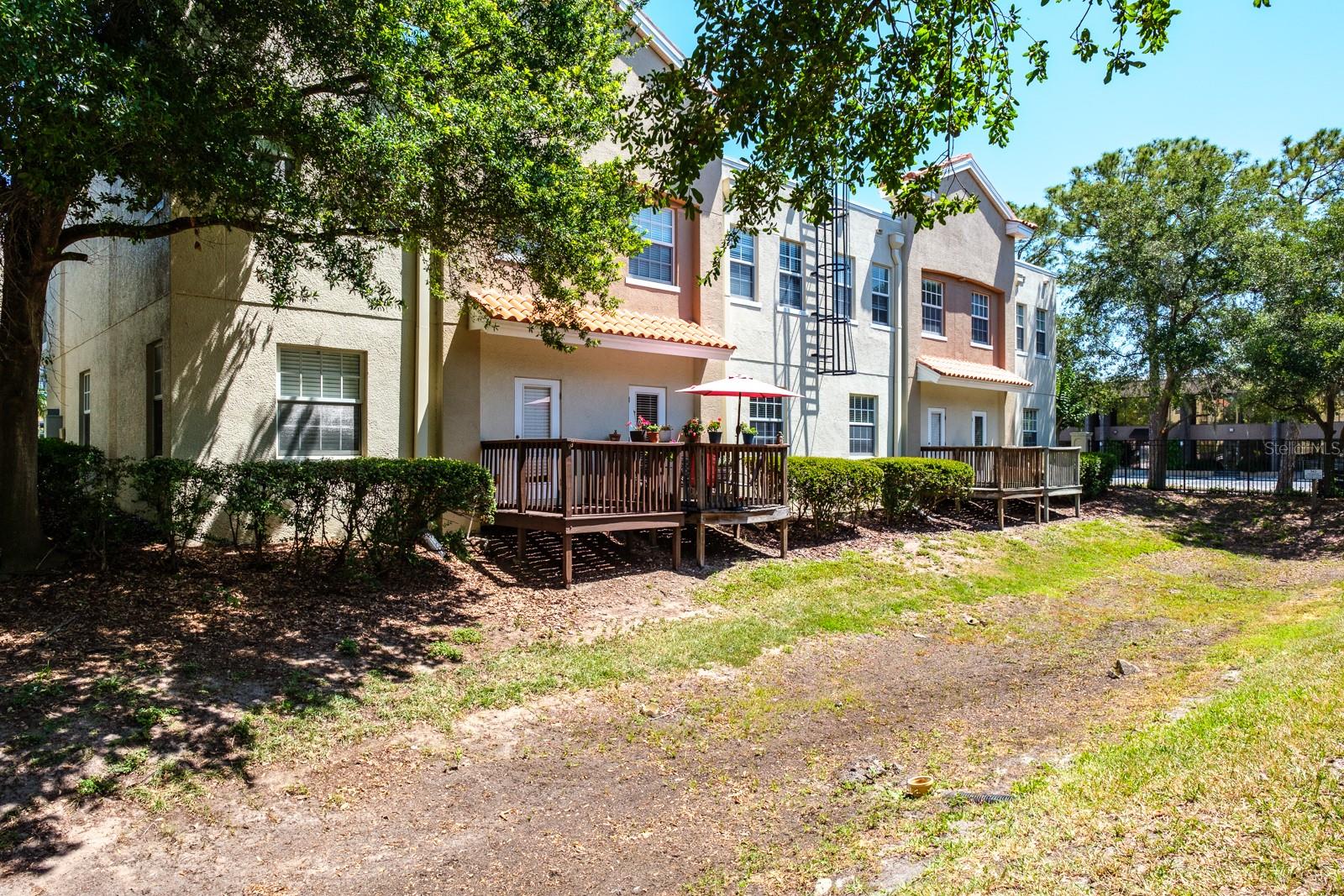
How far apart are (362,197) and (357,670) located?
4666 millimetres

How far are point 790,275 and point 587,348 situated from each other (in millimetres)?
6301

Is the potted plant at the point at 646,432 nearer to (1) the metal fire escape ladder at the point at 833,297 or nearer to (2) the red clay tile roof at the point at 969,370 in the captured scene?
(1) the metal fire escape ladder at the point at 833,297

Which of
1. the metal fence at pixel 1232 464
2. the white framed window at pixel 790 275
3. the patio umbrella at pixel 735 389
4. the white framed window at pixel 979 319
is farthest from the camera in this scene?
the metal fence at pixel 1232 464

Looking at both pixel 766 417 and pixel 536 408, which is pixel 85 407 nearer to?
pixel 536 408

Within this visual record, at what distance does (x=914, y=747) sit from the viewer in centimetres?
653

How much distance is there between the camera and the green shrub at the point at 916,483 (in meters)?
16.7

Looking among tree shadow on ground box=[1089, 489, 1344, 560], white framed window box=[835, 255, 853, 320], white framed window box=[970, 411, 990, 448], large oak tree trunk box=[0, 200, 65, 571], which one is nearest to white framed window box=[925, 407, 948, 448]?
white framed window box=[970, 411, 990, 448]

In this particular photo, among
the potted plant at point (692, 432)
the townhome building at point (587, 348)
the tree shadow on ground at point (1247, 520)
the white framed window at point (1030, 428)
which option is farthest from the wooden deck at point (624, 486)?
the white framed window at point (1030, 428)

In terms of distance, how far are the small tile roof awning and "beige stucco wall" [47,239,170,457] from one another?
1623 centimetres

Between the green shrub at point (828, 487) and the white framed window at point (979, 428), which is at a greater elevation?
the white framed window at point (979, 428)

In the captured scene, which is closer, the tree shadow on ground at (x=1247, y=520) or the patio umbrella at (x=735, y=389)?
the patio umbrella at (x=735, y=389)

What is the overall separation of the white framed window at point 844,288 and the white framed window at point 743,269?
8.34ft

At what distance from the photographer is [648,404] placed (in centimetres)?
1501

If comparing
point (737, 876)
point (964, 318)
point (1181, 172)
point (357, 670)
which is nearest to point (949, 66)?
point (737, 876)
